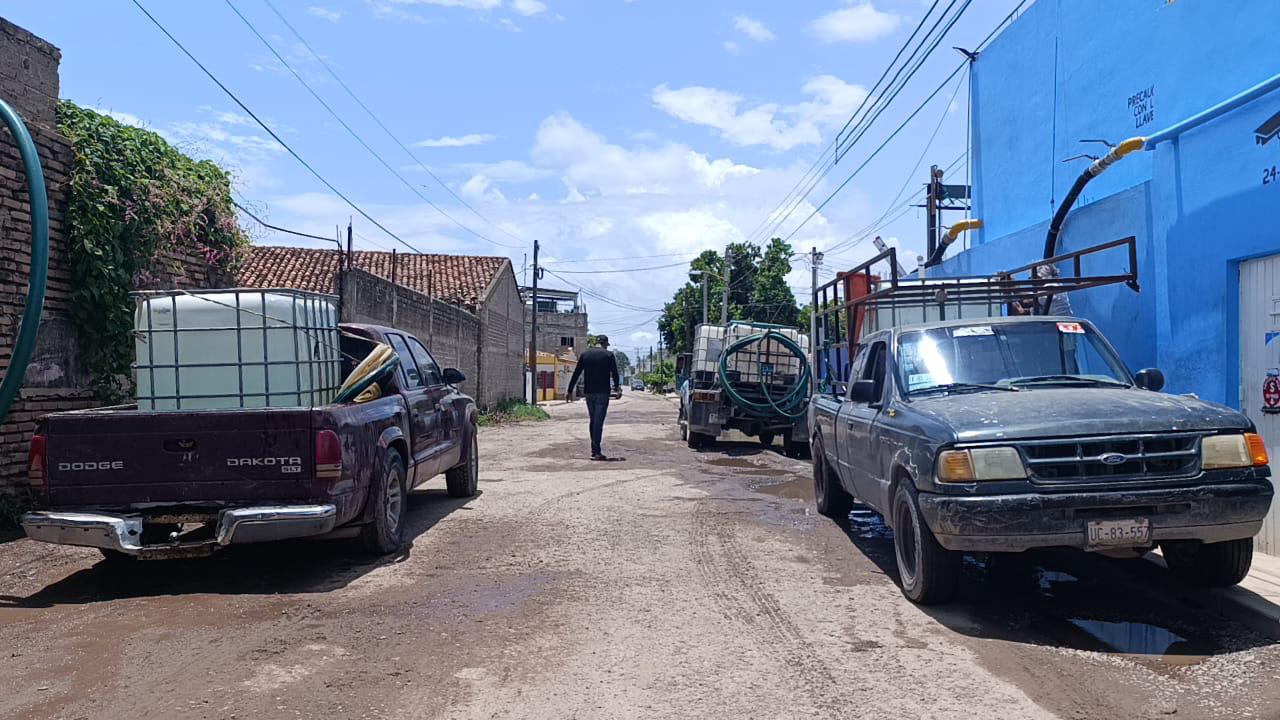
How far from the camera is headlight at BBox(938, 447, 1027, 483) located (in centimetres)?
505

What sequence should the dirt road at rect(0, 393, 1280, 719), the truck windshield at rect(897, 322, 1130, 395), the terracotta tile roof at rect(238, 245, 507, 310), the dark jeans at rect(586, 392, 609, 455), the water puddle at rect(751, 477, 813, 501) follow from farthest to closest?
the terracotta tile roof at rect(238, 245, 507, 310) → the dark jeans at rect(586, 392, 609, 455) → the water puddle at rect(751, 477, 813, 501) → the truck windshield at rect(897, 322, 1130, 395) → the dirt road at rect(0, 393, 1280, 719)

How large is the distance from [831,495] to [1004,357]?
2.71 m

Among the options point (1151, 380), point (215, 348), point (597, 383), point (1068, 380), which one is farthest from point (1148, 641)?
point (597, 383)

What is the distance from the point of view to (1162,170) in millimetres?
8641

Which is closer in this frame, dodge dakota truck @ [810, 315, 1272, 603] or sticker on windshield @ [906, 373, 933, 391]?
dodge dakota truck @ [810, 315, 1272, 603]

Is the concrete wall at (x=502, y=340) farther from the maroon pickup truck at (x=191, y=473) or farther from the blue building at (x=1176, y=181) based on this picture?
the maroon pickup truck at (x=191, y=473)

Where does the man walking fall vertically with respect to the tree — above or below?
below

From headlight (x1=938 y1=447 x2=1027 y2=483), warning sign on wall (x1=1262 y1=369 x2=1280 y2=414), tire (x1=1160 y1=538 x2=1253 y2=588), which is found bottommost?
tire (x1=1160 y1=538 x2=1253 y2=588)

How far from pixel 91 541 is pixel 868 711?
15.7 ft

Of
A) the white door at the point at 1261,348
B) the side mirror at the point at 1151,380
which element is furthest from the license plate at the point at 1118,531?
the white door at the point at 1261,348

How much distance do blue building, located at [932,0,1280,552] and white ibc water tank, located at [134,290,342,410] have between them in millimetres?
7138

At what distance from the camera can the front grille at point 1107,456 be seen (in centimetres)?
506

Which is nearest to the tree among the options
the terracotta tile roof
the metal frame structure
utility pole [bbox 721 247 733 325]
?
utility pole [bbox 721 247 733 325]

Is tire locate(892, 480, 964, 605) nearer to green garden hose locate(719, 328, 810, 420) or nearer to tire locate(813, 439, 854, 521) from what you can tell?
→ tire locate(813, 439, 854, 521)
